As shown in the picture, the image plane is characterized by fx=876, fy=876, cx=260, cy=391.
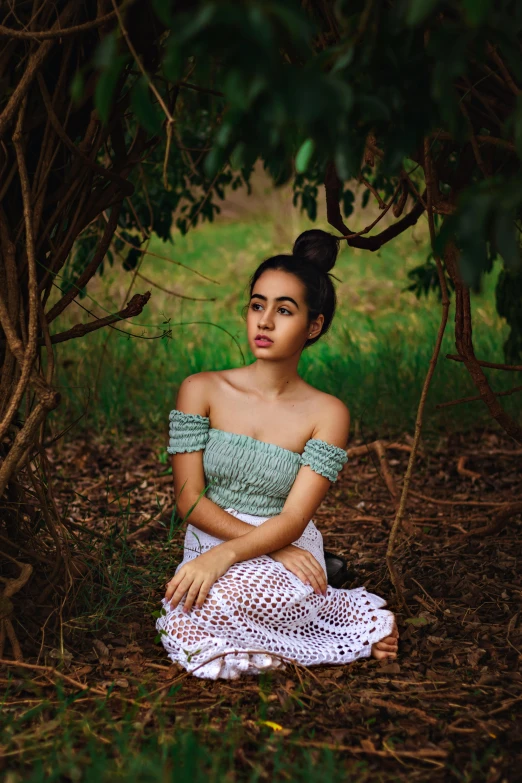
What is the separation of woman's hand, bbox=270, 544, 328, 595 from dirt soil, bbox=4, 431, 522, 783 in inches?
9.9

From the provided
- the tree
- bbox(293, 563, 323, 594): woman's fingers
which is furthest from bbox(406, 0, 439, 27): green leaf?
bbox(293, 563, 323, 594): woman's fingers

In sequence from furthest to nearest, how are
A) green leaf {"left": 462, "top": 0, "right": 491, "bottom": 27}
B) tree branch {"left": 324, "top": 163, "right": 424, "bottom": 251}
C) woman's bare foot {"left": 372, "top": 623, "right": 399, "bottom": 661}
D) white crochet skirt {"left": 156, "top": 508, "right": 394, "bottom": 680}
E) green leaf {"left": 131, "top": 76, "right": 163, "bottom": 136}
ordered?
tree branch {"left": 324, "top": 163, "right": 424, "bottom": 251} < woman's bare foot {"left": 372, "top": 623, "right": 399, "bottom": 661} < white crochet skirt {"left": 156, "top": 508, "right": 394, "bottom": 680} < green leaf {"left": 131, "top": 76, "right": 163, "bottom": 136} < green leaf {"left": 462, "top": 0, "right": 491, "bottom": 27}

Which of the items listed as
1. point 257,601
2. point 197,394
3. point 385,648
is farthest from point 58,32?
point 385,648

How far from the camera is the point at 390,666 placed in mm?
2402

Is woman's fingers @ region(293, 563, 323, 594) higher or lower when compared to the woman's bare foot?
higher

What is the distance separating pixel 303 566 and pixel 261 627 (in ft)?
0.78

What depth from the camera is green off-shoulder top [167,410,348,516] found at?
259 centimetres

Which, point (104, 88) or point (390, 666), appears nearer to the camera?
point (104, 88)

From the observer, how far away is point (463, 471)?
13.4 ft

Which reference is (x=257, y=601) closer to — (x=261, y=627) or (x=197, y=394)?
(x=261, y=627)

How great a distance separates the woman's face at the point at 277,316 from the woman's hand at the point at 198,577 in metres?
0.59

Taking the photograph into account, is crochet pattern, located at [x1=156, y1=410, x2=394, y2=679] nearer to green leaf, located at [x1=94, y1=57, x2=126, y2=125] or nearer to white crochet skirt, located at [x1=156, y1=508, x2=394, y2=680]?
white crochet skirt, located at [x1=156, y1=508, x2=394, y2=680]

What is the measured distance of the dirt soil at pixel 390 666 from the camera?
1.93 meters

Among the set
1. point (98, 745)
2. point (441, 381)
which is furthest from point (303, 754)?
point (441, 381)
